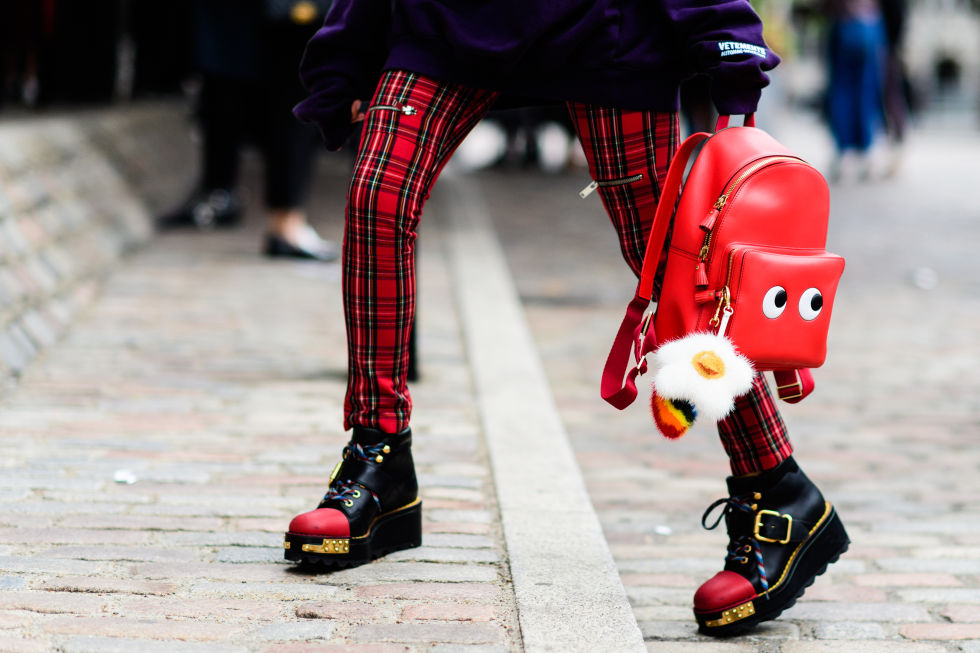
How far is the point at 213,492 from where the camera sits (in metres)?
3.33

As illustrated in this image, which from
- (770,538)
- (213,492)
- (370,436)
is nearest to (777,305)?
(770,538)

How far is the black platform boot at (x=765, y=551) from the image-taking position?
2.65m

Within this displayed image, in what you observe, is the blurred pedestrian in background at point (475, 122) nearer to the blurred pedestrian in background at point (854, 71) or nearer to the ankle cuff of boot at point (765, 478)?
the ankle cuff of boot at point (765, 478)

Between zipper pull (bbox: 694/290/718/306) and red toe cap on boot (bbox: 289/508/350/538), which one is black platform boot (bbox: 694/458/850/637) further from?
red toe cap on boot (bbox: 289/508/350/538)

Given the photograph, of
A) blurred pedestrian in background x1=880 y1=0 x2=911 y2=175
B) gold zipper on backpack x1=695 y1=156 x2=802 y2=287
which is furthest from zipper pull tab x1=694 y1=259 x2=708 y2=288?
blurred pedestrian in background x1=880 y1=0 x2=911 y2=175

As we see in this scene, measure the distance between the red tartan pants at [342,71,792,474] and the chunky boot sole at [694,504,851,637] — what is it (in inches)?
7.8

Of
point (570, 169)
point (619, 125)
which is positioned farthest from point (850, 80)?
point (619, 125)

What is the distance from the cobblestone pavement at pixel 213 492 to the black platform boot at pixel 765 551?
44cm

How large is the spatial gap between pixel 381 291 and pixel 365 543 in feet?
1.71

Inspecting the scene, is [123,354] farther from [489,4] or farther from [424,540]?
[489,4]

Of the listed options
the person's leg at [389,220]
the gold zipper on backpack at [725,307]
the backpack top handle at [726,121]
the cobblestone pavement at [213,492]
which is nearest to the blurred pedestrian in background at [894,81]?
the cobblestone pavement at [213,492]

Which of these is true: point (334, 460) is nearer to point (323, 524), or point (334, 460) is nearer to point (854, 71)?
point (323, 524)

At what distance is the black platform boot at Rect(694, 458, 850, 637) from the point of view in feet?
8.68

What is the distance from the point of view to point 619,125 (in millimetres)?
2648
